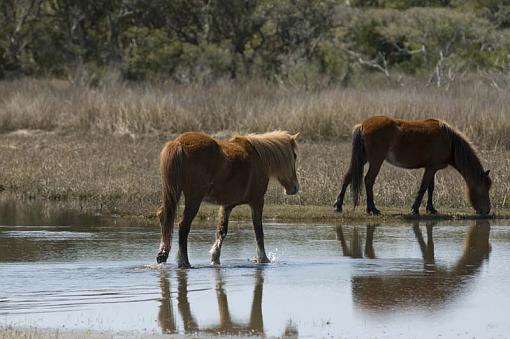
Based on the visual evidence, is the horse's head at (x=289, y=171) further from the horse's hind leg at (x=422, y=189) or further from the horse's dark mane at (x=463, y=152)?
the horse's dark mane at (x=463, y=152)

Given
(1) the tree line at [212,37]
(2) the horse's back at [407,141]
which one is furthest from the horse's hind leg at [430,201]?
(1) the tree line at [212,37]

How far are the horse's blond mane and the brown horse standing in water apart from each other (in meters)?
3.20

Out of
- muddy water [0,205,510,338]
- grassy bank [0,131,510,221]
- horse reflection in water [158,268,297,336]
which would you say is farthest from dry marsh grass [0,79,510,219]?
horse reflection in water [158,268,297,336]

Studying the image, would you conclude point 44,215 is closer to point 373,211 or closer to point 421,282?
point 373,211

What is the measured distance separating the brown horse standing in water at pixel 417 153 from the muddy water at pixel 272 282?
3.87 feet

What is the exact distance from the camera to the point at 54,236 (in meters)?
12.5

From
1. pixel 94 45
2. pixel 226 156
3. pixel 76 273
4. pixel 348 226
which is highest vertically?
pixel 226 156

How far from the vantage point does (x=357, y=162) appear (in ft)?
47.7

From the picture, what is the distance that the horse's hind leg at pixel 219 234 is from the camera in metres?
10.5

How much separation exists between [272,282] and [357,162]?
5.16 meters

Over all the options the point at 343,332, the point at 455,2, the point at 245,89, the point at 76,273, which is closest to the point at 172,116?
the point at 245,89

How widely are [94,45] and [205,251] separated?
92.4 feet

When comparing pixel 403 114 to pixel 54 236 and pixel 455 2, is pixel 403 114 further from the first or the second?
pixel 455 2

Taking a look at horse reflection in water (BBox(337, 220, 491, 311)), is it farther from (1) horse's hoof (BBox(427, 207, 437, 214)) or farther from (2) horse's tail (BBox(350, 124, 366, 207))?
(1) horse's hoof (BBox(427, 207, 437, 214))
